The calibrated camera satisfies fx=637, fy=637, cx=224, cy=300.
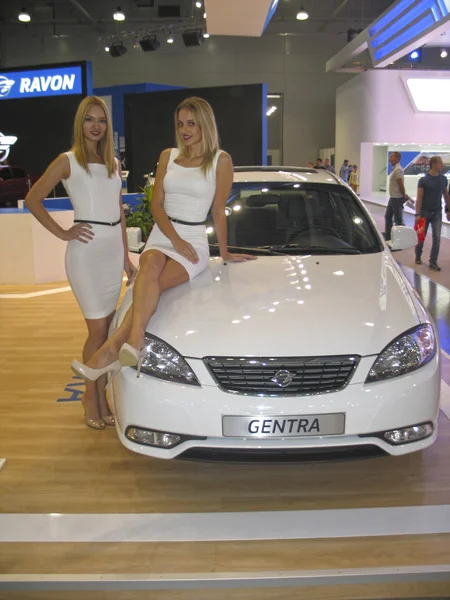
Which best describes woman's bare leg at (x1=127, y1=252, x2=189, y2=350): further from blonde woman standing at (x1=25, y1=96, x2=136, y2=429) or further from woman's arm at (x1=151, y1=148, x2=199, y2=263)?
blonde woman standing at (x1=25, y1=96, x2=136, y2=429)

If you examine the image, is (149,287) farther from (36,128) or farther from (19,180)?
(19,180)

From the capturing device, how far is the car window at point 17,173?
570 inches

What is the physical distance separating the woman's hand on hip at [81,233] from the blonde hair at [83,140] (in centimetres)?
25

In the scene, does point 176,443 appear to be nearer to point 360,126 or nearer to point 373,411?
point 373,411

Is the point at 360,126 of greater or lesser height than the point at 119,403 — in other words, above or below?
above

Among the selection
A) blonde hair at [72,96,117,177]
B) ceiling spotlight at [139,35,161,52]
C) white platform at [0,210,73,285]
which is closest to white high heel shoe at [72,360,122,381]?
blonde hair at [72,96,117,177]

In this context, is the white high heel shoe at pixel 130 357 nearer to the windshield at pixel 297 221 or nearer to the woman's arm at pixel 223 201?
the woman's arm at pixel 223 201

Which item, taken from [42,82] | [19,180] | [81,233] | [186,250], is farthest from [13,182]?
[186,250]

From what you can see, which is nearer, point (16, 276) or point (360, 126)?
point (16, 276)

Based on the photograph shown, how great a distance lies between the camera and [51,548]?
222cm

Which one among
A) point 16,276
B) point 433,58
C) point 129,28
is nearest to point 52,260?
point 16,276

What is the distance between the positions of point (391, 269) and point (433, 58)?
74.9 ft

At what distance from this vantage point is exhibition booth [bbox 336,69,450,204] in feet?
61.1

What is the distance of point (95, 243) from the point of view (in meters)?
2.96
